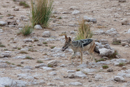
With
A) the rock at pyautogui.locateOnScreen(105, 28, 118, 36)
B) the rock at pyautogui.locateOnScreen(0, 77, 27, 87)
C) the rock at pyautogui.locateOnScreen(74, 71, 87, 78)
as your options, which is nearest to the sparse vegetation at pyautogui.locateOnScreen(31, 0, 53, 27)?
the rock at pyautogui.locateOnScreen(105, 28, 118, 36)

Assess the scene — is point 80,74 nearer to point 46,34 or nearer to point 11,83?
point 11,83

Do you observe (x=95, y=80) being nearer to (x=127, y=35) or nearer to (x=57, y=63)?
(x=57, y=63)

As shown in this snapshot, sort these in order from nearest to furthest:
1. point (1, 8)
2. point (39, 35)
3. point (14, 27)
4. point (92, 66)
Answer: point (92, 66)
point (39, 35)
point (14, 27)
point (1, 8)

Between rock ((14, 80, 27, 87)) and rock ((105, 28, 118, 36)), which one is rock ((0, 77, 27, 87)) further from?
rock ((105, 28, 118, 36))

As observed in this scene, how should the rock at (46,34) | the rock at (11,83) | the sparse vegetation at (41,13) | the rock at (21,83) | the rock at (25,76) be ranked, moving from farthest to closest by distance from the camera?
the sparse vegetation at (41,13) < the rock at (46,34) < the rock at (25,76) < the rock at (21,83) < the rock at (11,83)

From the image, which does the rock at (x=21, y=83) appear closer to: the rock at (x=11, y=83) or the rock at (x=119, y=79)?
the rock at (x=11, y=83)

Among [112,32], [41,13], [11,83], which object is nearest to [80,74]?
[11,83]

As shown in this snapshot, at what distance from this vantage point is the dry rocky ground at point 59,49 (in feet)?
21.9

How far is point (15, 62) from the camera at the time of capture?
26.8ft

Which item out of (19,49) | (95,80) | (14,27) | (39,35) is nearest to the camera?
(95,80)

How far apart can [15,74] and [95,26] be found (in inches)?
294

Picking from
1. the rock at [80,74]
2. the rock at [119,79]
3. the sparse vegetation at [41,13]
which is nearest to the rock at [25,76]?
the rock at [80,74]

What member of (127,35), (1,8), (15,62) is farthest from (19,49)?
(1,8)

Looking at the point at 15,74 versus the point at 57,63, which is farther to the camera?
the point at 57,63
